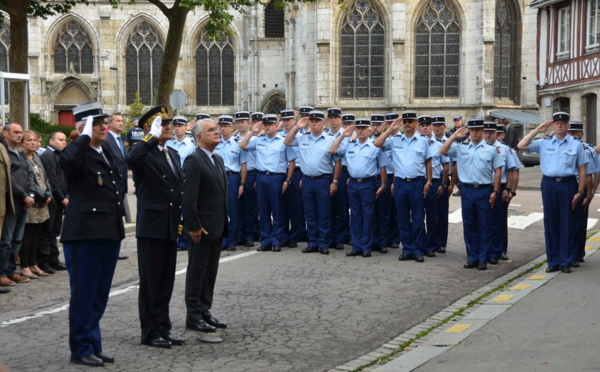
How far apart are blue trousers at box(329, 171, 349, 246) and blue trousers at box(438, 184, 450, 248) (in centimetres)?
150

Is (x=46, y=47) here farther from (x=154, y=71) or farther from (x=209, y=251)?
(x=209, y=251)

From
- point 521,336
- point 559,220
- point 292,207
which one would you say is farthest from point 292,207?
point 521,336

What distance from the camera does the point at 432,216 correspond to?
1334cm

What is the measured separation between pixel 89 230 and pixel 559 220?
22.8 feet

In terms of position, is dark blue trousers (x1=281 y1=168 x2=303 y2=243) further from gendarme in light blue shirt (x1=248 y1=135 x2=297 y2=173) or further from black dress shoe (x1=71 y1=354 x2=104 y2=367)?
black dress shoe (x1=71 y1=354 x2=104 y2=367)

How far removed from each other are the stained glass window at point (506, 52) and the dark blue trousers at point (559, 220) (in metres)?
34.7

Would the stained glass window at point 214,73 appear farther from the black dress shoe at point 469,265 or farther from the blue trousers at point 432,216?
the black dress shoe at point 469,265

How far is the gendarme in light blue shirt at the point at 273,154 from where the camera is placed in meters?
13.9

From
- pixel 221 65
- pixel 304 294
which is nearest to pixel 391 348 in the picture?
pixel 304 294

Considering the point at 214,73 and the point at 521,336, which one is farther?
the point at 214,73

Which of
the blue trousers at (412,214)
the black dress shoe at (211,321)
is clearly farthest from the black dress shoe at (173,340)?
the blue trousers at (412,214)

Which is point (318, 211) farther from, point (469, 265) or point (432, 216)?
point (469, 265)

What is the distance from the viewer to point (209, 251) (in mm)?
8125

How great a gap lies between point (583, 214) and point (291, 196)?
4.54 meters
